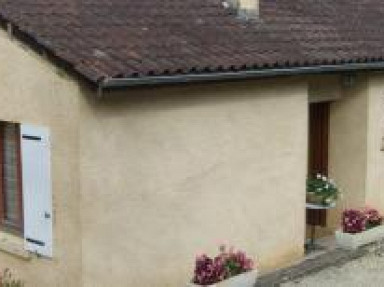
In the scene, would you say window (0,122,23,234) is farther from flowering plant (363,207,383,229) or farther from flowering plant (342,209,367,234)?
flowering plant (363,207,383,229)

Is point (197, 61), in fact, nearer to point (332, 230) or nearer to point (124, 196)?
point (124, 196)

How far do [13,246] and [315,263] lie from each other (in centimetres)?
403

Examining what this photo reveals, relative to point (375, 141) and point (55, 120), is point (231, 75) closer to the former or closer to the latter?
point (55, 120)

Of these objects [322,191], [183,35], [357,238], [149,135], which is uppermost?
[183,35]

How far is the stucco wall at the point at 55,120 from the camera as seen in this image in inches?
349

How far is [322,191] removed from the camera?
12.1 meters

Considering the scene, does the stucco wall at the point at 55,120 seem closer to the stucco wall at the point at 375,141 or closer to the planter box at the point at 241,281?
the planter box at the point at 241,281

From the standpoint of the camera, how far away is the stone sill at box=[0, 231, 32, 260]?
31.6ft

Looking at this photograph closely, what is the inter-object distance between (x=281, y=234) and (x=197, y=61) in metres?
2.94

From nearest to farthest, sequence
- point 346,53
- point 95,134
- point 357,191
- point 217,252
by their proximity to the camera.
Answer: point 95,134 → point 217,252 → point 346,53 → point 357,191

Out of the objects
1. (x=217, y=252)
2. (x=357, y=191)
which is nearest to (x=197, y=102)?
(x=217, y=252)

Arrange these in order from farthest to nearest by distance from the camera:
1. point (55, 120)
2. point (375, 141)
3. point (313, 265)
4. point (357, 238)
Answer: point (375, 141) → point (357, 238) → point (313, 265) → point (55, 120)

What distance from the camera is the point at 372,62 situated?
12.3 metres

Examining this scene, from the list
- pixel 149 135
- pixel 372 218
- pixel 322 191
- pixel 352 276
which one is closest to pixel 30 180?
pixel 149 135
